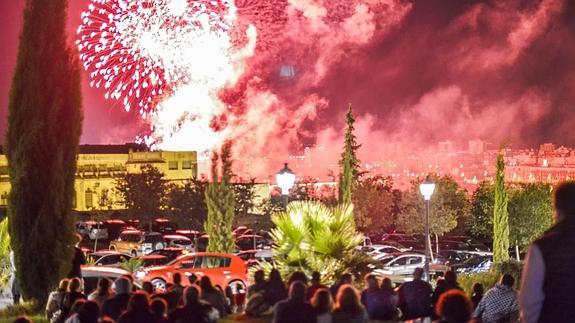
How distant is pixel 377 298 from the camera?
13.0 m

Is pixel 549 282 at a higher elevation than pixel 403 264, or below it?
higher

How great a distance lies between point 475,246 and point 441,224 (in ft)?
20.5

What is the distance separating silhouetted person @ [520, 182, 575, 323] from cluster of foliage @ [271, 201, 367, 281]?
1144 cm

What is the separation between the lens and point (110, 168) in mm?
78062

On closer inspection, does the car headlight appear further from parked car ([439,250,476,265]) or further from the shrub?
parked car ([439,250,476,265])

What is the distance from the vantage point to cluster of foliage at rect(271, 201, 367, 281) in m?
16.5

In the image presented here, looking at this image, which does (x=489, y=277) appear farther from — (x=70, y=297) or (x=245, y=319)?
(x=70, y=297)

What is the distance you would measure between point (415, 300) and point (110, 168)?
6652 centimetres

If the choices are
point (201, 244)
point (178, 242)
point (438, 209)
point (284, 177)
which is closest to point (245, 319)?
point (284, 177)

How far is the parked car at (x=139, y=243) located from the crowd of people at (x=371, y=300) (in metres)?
21.8

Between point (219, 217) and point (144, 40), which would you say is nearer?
point (219, 217)

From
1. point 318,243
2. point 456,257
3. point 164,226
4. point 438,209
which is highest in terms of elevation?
point 438,209

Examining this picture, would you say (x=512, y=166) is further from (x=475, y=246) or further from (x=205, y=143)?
(x=475, y=246)

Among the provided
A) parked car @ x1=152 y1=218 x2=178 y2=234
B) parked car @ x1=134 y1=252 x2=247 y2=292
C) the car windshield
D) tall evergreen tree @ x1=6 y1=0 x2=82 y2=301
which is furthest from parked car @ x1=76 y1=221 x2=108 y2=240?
tall evergreen tree @ x1=6 y1=0 x2=82 y2=301
